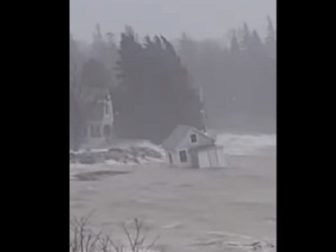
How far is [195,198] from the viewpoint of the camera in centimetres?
115

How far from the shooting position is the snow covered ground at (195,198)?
3.73 feet

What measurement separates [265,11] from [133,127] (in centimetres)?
37

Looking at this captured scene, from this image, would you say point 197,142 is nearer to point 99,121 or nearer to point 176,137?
point 176,137

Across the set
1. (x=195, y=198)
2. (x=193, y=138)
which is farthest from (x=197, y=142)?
(x=195, y=198)

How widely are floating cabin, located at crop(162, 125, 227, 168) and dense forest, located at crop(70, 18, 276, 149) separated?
2cm

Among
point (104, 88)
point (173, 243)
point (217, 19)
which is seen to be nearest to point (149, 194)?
point (173, 243)

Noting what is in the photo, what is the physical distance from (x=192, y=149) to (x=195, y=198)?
11 cm

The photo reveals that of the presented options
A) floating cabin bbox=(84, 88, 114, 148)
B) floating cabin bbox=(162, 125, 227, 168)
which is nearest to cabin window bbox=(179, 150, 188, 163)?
floating cabin bbox=(162, 125, 227, 168)

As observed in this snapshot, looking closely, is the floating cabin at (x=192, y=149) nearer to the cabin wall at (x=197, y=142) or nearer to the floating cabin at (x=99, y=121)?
the cabin wall at (x=197, y=142)

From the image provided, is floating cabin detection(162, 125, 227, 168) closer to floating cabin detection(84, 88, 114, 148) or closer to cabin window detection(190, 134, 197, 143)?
cabin window detection(190, 134, 197, 143)

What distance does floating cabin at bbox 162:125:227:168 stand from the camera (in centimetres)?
117
